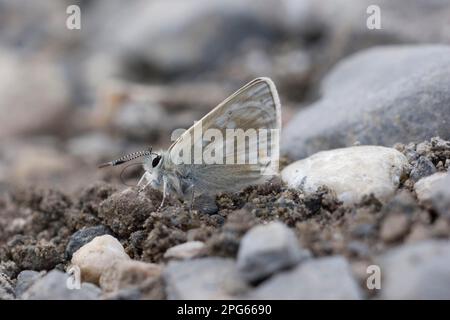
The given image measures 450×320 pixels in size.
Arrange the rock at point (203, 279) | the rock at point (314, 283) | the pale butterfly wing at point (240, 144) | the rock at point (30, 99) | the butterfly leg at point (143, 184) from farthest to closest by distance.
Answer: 1. the rock at point (30, 99)
2. the butterfly leg at point (143, 184)
3. the pale butterfly wing at point (240, 144)
4. the rock at point (203, 279)
5. the rock at point (314, 283)

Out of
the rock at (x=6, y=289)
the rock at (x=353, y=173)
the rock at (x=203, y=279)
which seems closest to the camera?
the rock at (x=203, y=279)

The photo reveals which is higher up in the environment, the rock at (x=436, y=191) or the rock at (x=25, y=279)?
the rock at (x=436, y=191)

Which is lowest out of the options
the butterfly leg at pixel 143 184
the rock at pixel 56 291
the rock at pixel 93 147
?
the rock at pixel 56 291

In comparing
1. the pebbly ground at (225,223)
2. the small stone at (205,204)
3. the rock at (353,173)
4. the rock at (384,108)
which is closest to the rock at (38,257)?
the pebbly ground at (225,223)

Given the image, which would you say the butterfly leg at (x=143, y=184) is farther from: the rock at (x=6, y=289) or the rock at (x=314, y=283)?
the rock at (x=314, y=283)

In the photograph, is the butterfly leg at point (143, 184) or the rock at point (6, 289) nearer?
the rock at point (6, 289)

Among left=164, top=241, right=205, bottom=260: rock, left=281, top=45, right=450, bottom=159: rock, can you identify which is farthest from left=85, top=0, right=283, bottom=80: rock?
left=164, top=241, right=205, bottom=260: rock
